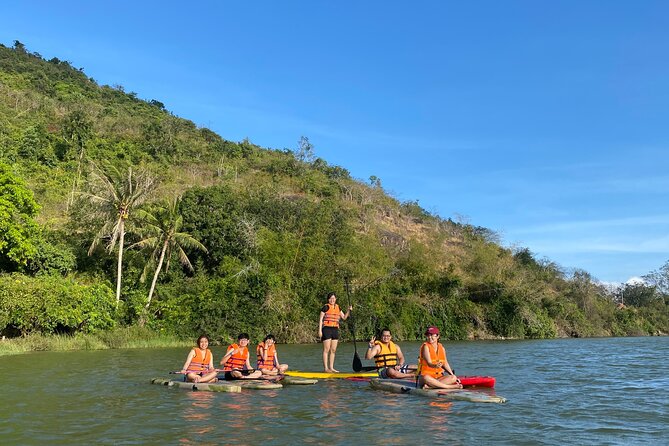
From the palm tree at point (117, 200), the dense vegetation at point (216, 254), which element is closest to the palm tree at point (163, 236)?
the dense vegetation at point (216, 254)

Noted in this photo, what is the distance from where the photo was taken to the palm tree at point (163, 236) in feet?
109

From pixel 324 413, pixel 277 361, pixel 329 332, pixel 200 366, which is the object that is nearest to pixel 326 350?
pixel 329 332

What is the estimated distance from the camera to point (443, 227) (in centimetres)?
6875

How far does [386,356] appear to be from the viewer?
14.2m

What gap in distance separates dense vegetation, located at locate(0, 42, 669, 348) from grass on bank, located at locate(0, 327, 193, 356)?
79cm

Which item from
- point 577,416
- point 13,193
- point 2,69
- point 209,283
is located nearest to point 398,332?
point 209,283

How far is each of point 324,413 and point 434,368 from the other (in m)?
3.05

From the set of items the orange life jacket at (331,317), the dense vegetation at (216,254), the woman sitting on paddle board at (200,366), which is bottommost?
Answer: the woman sitting on paddle board at (200,366)

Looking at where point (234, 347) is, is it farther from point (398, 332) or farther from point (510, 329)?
point (510, 329)

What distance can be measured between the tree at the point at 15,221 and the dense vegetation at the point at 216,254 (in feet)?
0.26

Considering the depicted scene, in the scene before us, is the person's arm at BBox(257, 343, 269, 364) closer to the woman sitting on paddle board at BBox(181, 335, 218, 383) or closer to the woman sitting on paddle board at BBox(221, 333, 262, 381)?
the woman sitting on paddle board at BBox(221, 333, 262, 381)

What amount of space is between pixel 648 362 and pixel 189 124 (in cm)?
6759

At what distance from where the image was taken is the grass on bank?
79.0 feet

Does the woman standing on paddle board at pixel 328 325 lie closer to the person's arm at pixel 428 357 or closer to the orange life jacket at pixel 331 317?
the orange life jacket at pixel 331 317
